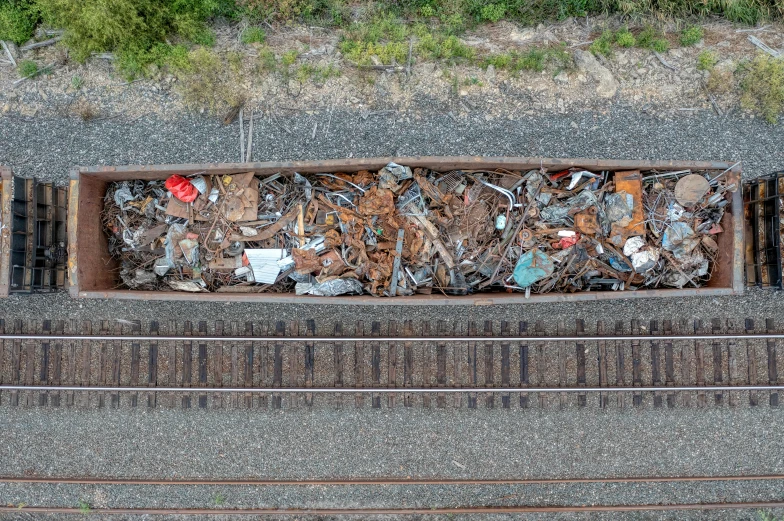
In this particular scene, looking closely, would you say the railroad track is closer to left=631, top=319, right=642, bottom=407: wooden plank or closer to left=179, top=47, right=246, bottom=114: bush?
left=631, top=319, right=642, bottom=407: wooden plank

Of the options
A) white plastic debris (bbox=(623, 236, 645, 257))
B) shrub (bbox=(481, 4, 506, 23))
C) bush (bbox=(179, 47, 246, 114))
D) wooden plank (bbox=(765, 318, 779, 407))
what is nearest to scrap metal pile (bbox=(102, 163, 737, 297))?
white plastic debris (bbox=(623, 236, 645, 257))

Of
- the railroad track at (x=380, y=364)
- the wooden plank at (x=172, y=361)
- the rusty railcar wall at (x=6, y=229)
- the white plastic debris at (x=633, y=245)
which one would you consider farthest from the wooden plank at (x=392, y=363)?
the rusty railcar wall at (x=6, y=229)

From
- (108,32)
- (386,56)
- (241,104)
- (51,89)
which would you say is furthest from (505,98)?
(51,89)

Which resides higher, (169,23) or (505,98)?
(169,23)

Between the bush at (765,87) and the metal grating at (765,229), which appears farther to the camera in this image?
the bush at (765,87)

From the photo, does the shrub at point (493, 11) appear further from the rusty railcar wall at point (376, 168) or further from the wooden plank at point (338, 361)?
the wooden plank at point (338, 361)

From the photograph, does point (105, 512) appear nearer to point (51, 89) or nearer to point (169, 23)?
point (51, 89)

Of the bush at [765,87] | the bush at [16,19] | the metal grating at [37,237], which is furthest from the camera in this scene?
the bush at [16,19]
